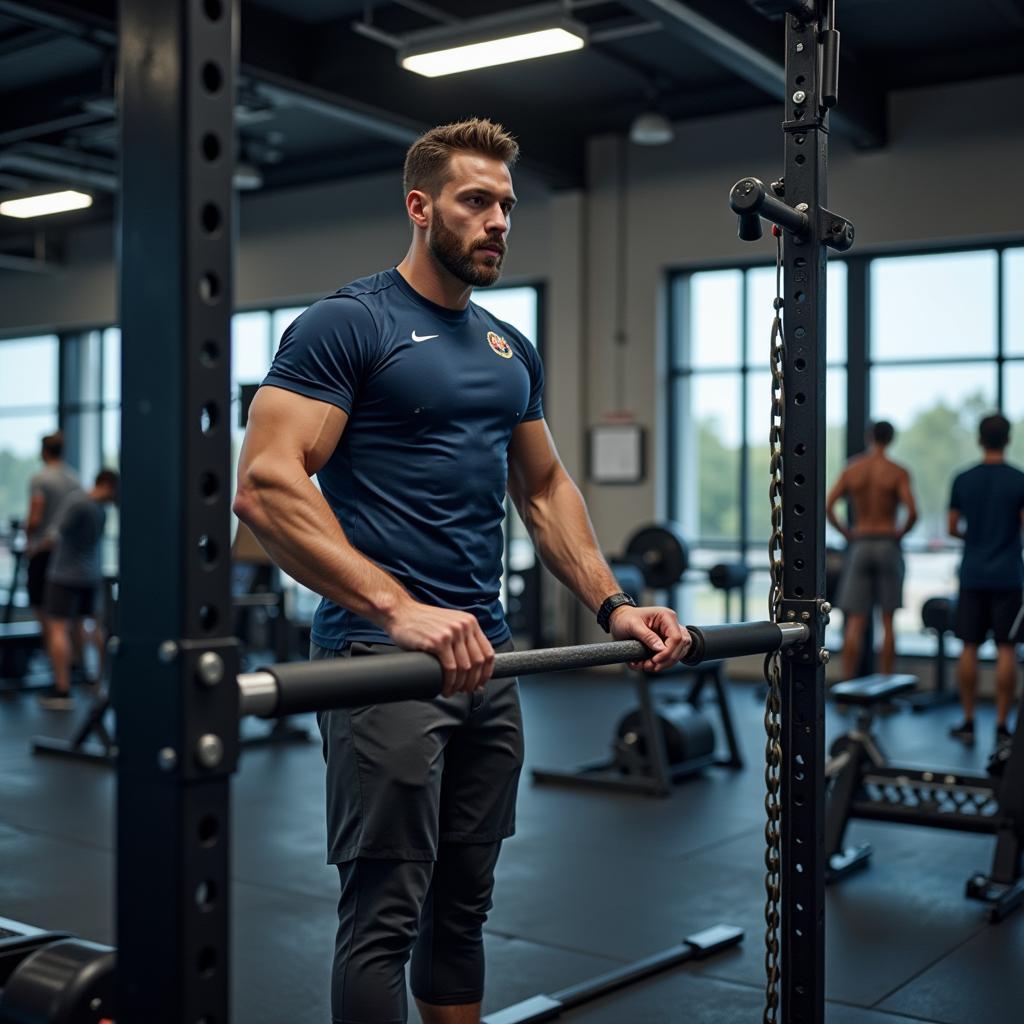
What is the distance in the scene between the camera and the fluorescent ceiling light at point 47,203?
7.42 m

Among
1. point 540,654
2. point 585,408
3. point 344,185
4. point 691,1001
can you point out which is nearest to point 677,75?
point 585,408

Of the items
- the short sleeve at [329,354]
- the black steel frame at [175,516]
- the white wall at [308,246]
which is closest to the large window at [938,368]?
the white wall at [308,246]

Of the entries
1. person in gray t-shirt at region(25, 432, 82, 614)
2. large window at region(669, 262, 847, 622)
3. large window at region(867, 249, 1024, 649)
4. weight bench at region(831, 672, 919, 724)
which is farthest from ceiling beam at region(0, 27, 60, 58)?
weight bench at region(831, 672, 919, 724)

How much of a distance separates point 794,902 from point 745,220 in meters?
0.98

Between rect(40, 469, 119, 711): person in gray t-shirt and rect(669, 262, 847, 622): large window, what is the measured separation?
371cm

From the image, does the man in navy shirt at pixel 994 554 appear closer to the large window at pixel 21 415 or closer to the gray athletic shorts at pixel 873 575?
the gray athletic shorts at pixel 873 575

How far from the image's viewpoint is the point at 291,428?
1.65m

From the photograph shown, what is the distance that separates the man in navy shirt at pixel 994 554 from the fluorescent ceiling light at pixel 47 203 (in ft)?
16.5

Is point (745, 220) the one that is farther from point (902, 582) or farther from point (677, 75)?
point (677, 75)

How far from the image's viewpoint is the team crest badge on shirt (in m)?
1.91

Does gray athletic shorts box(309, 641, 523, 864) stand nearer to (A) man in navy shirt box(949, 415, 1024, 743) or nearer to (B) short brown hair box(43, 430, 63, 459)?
(A) man in navy shirt box(949, 415, 1024, 743)

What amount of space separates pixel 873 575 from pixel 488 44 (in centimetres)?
327

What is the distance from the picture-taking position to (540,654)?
1.43 meters

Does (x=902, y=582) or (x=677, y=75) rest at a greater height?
(x=677, y=75)
